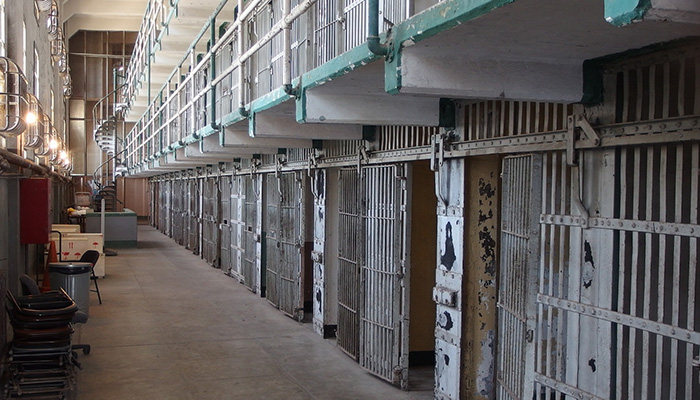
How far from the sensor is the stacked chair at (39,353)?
6.16 m

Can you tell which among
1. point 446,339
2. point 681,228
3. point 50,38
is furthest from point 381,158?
point 50,38

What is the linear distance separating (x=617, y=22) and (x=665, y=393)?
7.31 feet

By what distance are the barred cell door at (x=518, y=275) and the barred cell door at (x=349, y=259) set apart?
2611 mm

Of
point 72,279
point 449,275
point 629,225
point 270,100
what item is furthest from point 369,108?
point 72,279

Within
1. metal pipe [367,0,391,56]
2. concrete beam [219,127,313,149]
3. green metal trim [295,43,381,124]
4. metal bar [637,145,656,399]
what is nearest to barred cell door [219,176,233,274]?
concrete beam [219,127,313,149]

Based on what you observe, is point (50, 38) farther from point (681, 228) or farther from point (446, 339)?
point (681, 228)

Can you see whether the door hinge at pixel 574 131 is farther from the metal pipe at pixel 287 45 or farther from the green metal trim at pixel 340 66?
the metal pipe at pixel 287 45

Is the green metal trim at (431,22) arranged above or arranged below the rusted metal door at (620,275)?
above

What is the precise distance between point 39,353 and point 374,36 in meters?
4.78

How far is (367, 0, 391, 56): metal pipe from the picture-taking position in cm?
357

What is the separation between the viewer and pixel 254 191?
40.3 feet

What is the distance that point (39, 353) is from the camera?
6.25 metres

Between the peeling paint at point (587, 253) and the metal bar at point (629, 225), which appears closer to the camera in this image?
the metal bar at point (629, 225)

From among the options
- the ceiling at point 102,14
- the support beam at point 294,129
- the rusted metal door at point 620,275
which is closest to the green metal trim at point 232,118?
the support beam at point 294,129
